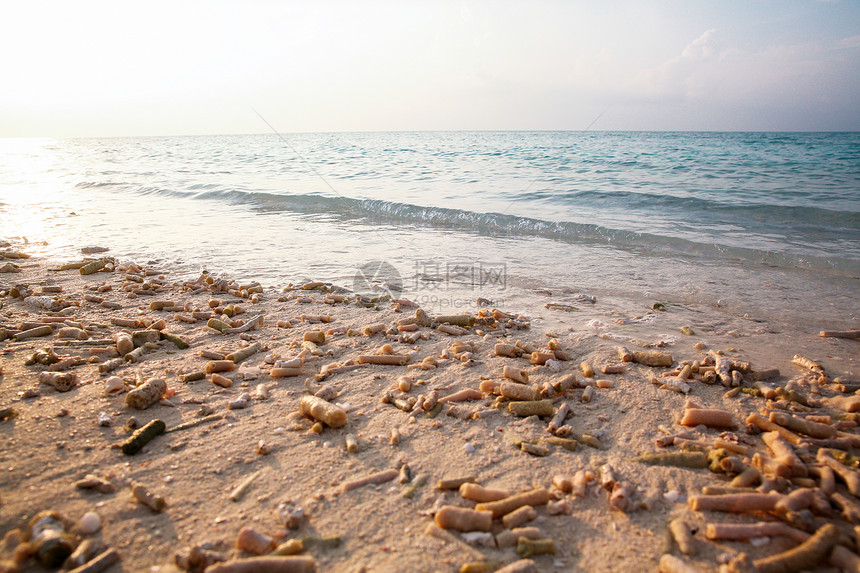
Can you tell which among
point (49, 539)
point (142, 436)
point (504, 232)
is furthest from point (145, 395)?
point (504, 232)

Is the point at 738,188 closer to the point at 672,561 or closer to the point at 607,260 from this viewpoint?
the point at 607,260

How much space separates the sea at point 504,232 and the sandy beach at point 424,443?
63.5 inches

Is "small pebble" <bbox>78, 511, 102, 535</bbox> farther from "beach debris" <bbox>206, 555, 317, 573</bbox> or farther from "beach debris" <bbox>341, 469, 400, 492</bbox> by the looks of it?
"beach debris" <bbox>341, 469, 400, 492</bbox>

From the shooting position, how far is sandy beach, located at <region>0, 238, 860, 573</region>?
1868 mm

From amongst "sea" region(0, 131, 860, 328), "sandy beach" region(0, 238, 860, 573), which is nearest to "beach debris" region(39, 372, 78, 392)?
"sandy beach" region(0, 238, 860, 573)

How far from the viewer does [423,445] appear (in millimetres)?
2600

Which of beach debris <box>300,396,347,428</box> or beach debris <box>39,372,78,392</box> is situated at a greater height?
beach debris <box>39,372,78,392</box>

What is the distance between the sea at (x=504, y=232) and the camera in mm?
6027

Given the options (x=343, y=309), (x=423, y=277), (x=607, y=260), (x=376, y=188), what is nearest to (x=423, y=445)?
(x=343, y=309)

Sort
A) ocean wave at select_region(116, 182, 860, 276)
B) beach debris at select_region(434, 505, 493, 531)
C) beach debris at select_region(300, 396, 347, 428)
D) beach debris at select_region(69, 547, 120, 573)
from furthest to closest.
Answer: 1. ocean wave at select_region(116, 182, 860, 276)
2. beach debris at select_region(300, 396, 347, 428)
3. beach debris at select_region(434, 505, 493, 531)
4. beach debris at select_region(69, 547, 120, 573)

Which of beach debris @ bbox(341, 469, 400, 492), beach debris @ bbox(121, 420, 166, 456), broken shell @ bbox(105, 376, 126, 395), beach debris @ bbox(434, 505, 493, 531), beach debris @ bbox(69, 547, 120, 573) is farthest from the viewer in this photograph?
broken shell @ bbox(105, 376, 126, 395)

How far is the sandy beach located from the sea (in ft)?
5.29

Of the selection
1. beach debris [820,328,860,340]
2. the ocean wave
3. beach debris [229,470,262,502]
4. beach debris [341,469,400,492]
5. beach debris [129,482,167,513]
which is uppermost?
the ocean wave

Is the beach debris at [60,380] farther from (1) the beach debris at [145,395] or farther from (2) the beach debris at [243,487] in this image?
(2) the beach debris at [243,487]
